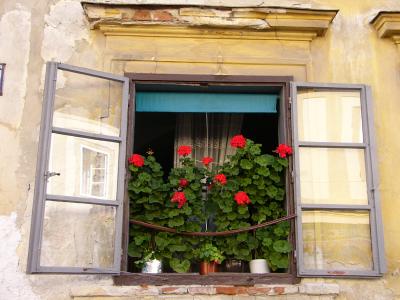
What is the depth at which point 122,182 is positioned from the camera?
5082mm

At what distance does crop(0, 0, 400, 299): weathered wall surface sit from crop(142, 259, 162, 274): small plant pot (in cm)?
97

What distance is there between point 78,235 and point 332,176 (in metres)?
2.02

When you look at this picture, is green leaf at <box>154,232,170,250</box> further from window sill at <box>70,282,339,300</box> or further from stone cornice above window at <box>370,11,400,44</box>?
stone cornice above window at <box>370,11,400,44</box>

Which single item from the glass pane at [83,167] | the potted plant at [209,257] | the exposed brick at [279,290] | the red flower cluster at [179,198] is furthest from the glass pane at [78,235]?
the exposed brick at [279,290]

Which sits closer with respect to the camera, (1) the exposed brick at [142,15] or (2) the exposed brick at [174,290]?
(2) the exposed brick at [174,290]

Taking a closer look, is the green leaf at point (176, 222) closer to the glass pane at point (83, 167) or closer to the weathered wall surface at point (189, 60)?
the glass pane at point (83, 167)

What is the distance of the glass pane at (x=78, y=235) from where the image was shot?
4.81m

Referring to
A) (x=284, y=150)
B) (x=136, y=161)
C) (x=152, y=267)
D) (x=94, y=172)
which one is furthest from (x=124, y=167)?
(x=284, y=150)

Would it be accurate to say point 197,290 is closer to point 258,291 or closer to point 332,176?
point 258,291

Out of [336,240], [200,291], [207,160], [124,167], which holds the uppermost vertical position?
[207,160]

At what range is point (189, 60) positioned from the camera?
5.60 meters

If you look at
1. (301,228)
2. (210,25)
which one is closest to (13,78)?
(210,25)

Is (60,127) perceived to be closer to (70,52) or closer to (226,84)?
(70,52)

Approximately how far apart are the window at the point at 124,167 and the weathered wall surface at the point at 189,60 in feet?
0.50
